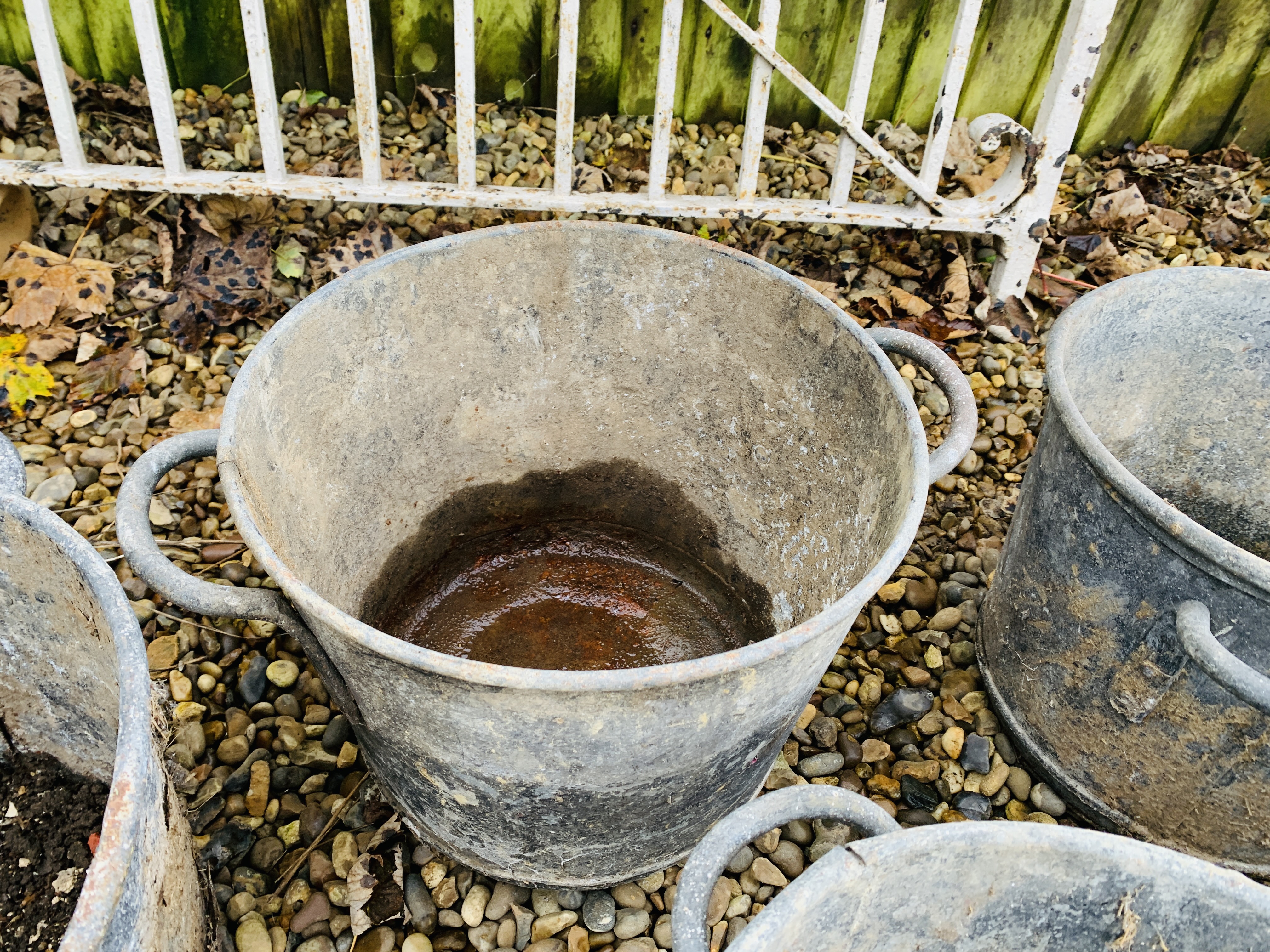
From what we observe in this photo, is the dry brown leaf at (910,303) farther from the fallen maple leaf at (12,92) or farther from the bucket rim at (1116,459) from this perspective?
the fallen maple leaf at (12,92)

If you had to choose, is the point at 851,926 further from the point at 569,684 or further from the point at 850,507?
the point at 850,507

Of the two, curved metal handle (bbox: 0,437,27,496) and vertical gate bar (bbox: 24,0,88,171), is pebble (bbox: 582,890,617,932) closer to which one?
curved metal handle (bbox: 0,437,27,496)

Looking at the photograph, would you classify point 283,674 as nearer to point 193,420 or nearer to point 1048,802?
point 193,420

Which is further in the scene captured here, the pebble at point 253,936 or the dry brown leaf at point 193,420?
the dry brown leaf at point 193,420

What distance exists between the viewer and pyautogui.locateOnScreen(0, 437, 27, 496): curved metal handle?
136 cm

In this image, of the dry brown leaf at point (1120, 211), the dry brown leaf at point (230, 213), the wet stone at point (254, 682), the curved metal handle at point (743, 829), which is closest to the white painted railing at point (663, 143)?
the dry brown leaf at point (230, 213)

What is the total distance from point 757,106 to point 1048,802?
1822 mm

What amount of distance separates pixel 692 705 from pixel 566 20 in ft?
5.96

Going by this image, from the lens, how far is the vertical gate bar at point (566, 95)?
238 centimetres

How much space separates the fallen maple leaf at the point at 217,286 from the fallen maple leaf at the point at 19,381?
1.09ft

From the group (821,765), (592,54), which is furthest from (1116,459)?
(592,54)

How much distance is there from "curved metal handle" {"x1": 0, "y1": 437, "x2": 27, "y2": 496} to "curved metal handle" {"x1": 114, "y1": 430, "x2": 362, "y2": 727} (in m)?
0.13

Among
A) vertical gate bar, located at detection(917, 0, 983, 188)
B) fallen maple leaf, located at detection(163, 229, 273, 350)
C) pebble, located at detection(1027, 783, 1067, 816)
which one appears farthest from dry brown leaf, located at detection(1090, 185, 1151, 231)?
fallen maple leaf, located at detection(163, 229, 273, 350)

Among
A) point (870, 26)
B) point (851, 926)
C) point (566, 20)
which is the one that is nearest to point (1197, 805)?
point (851, 926)
